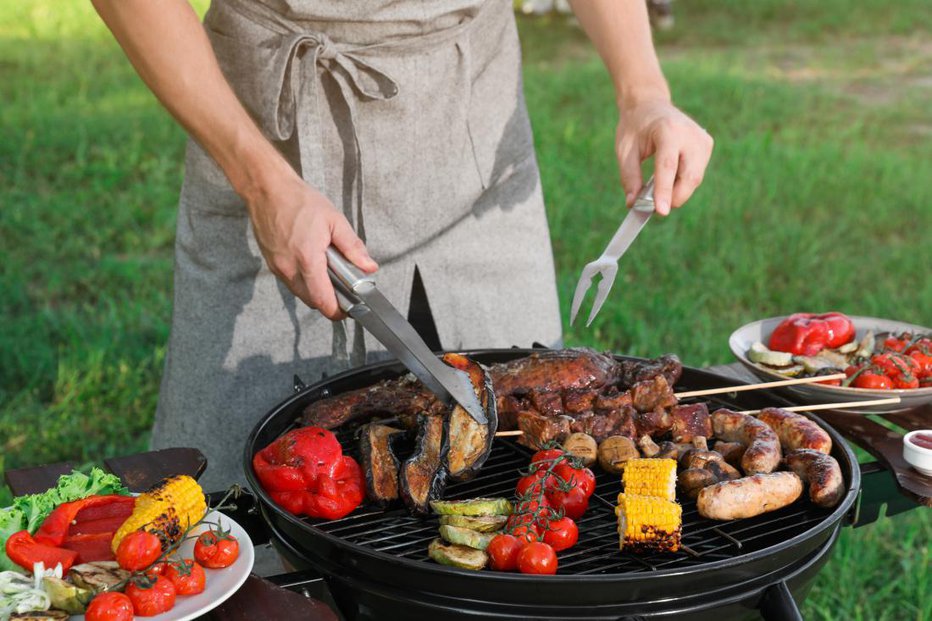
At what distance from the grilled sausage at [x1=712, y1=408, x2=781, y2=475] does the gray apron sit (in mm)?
1129

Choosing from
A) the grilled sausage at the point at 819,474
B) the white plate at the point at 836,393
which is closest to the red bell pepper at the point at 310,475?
the grilled sausage at the point at 819,474

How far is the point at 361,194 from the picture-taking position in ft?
11.3

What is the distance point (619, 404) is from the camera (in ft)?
9.53

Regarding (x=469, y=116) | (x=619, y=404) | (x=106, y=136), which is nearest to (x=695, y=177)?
(x=619, y=404)

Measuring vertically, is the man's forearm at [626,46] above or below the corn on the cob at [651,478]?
above

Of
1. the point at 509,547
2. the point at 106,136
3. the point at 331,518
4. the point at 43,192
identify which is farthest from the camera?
the point at 106,136

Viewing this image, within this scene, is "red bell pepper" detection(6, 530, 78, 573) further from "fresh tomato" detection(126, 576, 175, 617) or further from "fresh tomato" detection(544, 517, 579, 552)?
"fresh tomato" detection(544, 517, 579, 552)

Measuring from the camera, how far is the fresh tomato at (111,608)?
6.16ft

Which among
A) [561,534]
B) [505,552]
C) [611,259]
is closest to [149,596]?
[505,552]

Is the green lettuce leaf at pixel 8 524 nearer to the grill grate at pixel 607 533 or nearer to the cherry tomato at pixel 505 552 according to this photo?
the grill grate at pixel 607 533

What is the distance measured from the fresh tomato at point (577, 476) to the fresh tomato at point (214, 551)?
0.79 m

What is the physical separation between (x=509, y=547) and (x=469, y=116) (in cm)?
180

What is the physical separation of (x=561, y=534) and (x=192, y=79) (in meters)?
1.50

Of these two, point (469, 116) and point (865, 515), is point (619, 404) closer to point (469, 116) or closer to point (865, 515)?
point (865, 515)
